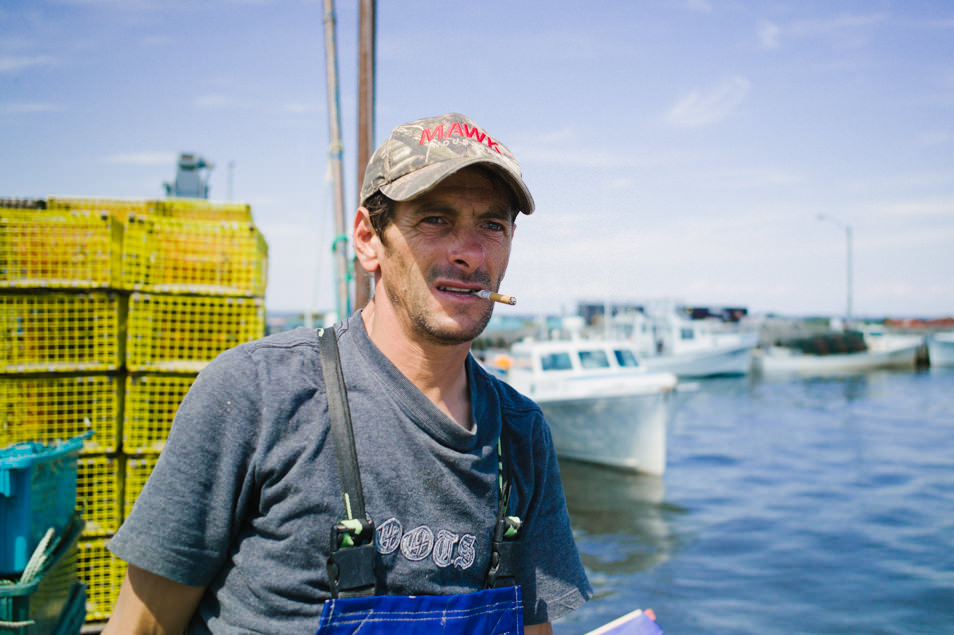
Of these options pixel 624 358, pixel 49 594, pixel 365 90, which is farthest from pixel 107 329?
pixel 624 358

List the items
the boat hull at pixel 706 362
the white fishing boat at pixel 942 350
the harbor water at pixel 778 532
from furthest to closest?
the white fishing boat at pixel 942 350, the boat hull at pixel 706 362, the harbor water at pixel 778 532

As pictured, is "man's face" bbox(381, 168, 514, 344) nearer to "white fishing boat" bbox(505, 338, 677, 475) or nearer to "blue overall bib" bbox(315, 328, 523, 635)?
"blue overall bib" bbox(315, 328, 523, 635)

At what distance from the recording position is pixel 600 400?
15031 mm

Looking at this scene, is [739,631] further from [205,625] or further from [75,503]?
[205,625]

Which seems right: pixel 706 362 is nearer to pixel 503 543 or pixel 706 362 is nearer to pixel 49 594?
pixel 49 594

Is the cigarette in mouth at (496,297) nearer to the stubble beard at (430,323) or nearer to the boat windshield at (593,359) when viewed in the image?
the stubble beard at (430,323)

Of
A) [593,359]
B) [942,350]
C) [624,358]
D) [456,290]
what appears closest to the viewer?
[456,290]

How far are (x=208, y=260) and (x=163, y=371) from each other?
2.37ft

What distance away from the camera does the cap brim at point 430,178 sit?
1.55 meters

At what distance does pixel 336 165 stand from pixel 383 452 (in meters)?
5.88

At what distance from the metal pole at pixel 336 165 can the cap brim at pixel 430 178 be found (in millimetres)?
4826

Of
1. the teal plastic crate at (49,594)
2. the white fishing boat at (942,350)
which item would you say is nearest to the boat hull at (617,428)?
the teal plastic crate at (49,594)

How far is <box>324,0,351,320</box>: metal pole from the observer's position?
6543mm

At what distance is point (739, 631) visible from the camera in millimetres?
7223
